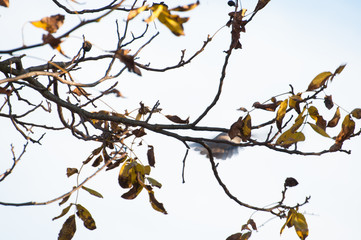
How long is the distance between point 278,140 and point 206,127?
0.36m

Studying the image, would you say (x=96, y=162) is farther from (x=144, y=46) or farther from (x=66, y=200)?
(x=144, y=46)

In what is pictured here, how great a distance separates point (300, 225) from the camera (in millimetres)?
2350

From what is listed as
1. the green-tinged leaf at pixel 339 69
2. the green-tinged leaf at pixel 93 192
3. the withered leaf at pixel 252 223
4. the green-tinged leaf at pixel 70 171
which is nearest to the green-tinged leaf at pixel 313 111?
the green-tinged leaf at pixel 339 69

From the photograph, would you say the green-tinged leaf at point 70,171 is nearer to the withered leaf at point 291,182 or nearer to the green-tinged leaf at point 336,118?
the withered leaf at point 291,182

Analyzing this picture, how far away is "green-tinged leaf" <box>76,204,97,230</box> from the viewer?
8.20ft

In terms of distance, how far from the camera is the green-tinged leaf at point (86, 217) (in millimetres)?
2498

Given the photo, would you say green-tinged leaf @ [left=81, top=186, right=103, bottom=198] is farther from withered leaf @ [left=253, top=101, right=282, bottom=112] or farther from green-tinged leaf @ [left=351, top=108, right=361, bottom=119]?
green-tinged leaf @ [left=351, top=108, right=361, bottom=119]

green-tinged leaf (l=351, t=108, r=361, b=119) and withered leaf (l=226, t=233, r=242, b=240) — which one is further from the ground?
green-tinged leaf (l=351, t=108, r=361, b=119)

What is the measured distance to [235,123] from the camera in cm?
214

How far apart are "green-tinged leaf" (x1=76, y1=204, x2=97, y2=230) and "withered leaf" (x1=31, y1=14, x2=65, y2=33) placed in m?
1.20

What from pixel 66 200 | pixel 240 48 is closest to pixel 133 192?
pixel 66 200

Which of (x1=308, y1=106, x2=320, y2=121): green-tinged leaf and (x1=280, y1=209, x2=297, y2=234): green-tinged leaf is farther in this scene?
(x1=280, y1=209, x2=297, y2=234): green-tinged leaf

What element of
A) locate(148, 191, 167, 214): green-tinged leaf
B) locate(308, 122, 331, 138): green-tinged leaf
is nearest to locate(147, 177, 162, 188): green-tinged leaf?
locate(148, 191, 167, 214): green-tinged leaf

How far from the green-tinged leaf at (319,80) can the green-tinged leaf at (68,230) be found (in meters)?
1.46
